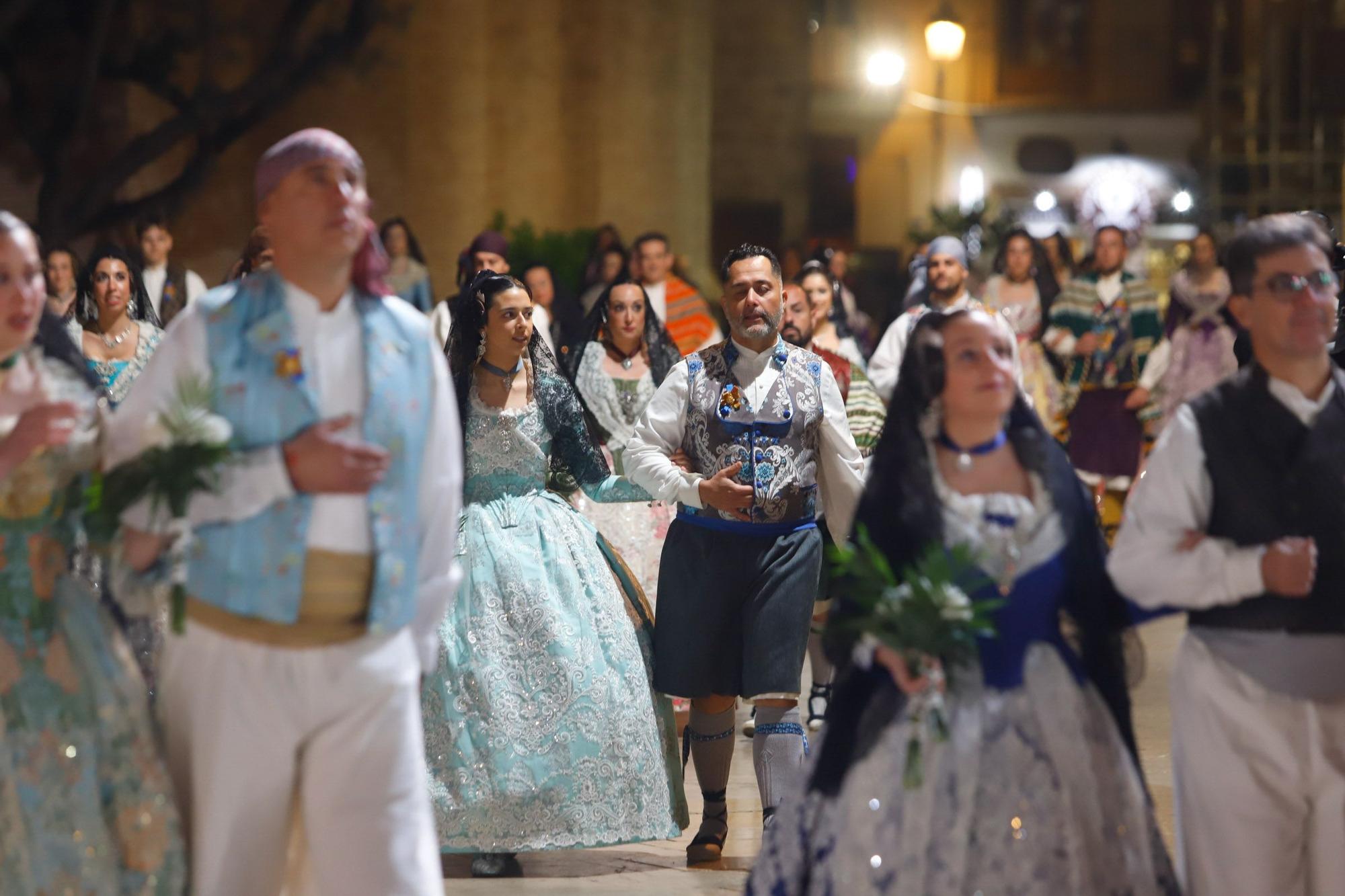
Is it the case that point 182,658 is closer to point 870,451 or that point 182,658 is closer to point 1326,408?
point 1326,408

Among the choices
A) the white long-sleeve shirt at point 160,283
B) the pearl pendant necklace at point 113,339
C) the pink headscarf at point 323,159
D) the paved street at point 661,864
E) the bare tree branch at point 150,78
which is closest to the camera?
the pink headscarf at point 323,159

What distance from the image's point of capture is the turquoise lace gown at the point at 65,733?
4.01m

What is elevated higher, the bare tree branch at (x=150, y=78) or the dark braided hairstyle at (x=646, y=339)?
the bare tree branch at (x=150, y=78)

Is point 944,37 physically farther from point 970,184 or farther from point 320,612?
point 970,184

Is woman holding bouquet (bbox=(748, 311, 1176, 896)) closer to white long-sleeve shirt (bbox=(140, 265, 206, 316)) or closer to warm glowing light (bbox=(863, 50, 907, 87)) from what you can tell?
white long-sleeve shirt (bbox=(140, 265, 206, 316))

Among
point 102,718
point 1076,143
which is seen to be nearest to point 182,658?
point 102,718

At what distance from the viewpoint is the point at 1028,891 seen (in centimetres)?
418

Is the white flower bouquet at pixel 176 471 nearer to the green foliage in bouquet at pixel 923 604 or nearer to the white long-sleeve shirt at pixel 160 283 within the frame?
the green foliage in bouquet at pixel 923 604

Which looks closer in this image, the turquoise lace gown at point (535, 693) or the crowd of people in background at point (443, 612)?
the crowd of people in background at point (443, 612)

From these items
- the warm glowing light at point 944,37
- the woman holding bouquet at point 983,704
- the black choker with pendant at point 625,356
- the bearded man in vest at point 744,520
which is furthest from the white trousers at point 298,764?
the warm glowing light at point 944,37

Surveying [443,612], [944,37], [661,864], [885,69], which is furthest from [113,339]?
[885,69]

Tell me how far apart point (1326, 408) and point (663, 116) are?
19.3 m

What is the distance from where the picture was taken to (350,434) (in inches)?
161

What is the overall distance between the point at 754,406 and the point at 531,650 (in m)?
1.09
